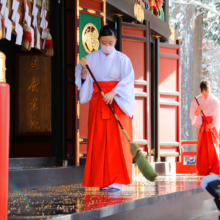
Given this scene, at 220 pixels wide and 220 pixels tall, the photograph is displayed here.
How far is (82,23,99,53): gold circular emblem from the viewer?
5.50m

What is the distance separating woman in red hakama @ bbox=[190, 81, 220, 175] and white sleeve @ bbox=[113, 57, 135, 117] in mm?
3134

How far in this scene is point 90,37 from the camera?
5.59 meters

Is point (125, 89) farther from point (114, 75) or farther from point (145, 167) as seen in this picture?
point (145, 167)

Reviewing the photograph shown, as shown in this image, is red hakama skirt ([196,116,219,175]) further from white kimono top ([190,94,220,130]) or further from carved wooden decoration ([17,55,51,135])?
carved wooden decoration ([17,55,51,135])

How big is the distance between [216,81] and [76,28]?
14.7m

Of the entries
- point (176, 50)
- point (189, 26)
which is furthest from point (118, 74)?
point (189, 26)

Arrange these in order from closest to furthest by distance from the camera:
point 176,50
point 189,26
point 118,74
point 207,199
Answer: point 118,74 → point 207,199 → point 176,50 → point 189,26

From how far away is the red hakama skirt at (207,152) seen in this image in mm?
6941

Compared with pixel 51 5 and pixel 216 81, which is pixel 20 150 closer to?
pixel 51 5

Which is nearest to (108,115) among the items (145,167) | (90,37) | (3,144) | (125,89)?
(125,89)

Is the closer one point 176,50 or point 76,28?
point 76,28

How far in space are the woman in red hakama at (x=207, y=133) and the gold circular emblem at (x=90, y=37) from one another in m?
2.12

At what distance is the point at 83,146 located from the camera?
5391 mm

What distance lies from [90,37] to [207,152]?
2697mm
